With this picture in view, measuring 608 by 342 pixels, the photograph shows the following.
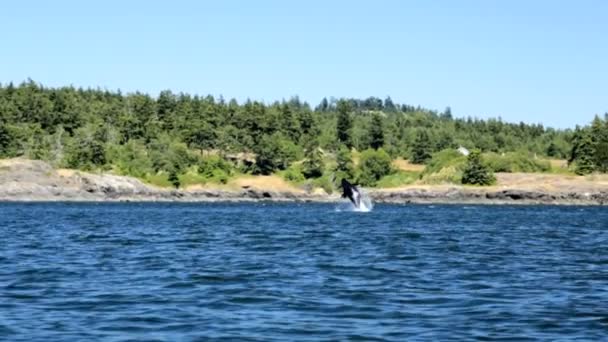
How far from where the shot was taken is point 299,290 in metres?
26.5

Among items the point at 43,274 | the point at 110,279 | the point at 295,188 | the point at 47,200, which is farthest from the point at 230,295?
the point at 295,188

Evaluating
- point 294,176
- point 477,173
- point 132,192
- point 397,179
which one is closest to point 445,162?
point 397,179

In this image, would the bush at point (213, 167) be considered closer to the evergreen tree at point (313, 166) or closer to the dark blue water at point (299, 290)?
the evergreen tree at point (313, 166)

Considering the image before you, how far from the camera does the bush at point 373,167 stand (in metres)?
186

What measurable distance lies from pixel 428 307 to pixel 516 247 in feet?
73.7

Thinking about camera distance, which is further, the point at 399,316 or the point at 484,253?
the point at 484,253

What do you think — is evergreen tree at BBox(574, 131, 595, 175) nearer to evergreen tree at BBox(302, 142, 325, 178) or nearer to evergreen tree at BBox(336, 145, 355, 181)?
evergreen tree at BBox(336, 145, 355, 181)

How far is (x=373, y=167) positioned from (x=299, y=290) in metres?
163

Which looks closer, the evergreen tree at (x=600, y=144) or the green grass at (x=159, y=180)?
the evergreen tree at (x=600, y=144)

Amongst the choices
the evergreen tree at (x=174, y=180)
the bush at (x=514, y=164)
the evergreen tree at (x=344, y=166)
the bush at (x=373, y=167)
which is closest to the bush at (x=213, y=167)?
the evergreen tree at (x=174, y=180)

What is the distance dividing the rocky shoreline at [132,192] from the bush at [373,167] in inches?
662

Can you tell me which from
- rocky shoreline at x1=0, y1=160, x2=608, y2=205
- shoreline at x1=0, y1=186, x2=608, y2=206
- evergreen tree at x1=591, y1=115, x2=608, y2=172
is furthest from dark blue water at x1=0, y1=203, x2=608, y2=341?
evergreen tree at x1=591, y1=115, x2=608, y2=172

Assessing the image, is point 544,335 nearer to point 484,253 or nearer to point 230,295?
point 230,295

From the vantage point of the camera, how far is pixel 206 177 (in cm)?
17812
